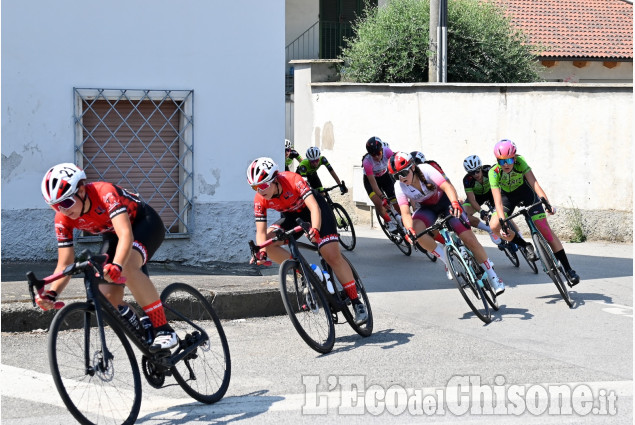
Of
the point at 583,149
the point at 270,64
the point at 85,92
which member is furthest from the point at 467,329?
the point at 583,149

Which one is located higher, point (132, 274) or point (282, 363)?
point (132, 274)

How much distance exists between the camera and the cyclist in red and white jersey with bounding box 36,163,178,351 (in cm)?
584

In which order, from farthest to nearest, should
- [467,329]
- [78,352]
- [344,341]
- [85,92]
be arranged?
[85,92] → [467,329] → [344,341] → [78,352]

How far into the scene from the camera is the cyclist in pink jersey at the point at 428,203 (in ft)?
31.0

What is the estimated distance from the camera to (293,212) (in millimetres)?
8680

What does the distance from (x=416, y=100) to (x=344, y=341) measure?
10.0m

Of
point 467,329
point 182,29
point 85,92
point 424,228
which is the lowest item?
point 467,329

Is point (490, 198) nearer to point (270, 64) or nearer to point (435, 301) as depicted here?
point (435, 301)

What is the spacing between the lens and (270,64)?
11.9 m

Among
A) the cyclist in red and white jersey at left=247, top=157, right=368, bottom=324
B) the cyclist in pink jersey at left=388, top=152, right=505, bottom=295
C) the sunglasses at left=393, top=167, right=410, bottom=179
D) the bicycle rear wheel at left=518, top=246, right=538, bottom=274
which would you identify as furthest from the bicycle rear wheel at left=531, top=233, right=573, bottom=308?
the cyclist in red and white jersey at left=247, top=157, right=368, bottom=324

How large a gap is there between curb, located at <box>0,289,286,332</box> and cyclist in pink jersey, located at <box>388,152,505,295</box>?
62.2 inches

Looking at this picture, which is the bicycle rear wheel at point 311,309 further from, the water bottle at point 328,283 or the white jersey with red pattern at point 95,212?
the white jersey with red pattern at point 95,212

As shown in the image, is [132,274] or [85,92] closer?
[132,274]

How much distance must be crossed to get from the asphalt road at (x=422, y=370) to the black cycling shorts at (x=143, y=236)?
3.37 feet
